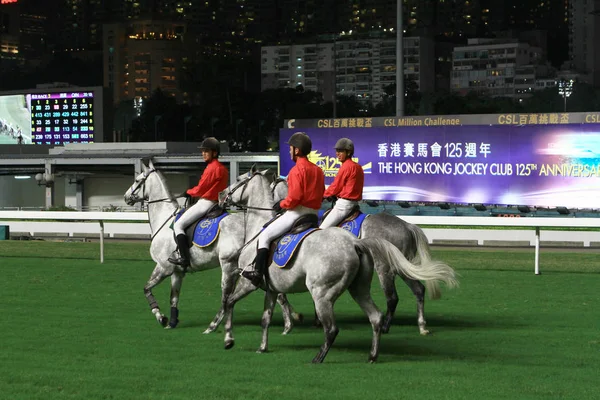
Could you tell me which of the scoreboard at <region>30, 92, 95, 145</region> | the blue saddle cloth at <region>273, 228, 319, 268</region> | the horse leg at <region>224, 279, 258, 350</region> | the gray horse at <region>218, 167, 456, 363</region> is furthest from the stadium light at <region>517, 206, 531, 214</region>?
the scoreboard at <region>30, 92, 95, 145</region>

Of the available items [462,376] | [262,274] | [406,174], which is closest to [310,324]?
[262,274]

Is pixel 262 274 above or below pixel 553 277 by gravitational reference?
above

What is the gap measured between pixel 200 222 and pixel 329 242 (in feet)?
10.4

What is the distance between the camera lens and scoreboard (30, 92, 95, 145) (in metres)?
65.4

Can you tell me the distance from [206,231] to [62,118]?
5648 centimetres

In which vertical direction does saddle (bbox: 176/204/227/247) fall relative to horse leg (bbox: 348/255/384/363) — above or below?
above

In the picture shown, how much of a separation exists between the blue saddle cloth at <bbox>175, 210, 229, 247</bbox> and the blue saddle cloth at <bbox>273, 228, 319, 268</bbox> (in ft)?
7.16

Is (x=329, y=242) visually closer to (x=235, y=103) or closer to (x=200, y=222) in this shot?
(x=200, y=222)

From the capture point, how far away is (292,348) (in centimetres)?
1066

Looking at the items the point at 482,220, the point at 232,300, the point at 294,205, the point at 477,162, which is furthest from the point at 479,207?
the point at 294,205

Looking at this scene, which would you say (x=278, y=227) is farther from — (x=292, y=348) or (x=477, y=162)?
(x=477, y=162)

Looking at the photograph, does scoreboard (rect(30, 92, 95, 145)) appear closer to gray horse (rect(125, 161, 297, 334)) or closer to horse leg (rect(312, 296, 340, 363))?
gray horse (rect(125, 161, 297, 334))

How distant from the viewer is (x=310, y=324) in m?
12.7

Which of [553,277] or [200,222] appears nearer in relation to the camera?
[200,222]
